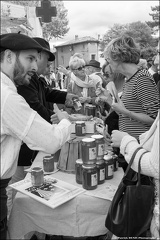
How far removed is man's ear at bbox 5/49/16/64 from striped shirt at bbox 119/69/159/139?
110 centimetres

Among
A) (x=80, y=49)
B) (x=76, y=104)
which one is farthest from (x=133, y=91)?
(x=80, y=49)

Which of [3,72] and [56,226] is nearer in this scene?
[3,72]

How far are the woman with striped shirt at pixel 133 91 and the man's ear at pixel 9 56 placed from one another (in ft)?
3.35

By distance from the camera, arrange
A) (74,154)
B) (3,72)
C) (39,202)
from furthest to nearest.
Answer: (74,154)
(39,202)
(3,72)

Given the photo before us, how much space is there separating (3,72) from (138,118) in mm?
1184

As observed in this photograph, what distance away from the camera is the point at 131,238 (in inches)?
47.2

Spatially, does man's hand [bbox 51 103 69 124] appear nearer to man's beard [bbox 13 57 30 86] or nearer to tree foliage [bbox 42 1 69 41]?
man's beard [bbox 13 57 30 86]

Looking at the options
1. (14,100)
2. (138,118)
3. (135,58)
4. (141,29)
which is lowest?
(138,118)

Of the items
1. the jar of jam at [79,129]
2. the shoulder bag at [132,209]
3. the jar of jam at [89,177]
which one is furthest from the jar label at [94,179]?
the jar of jam at [79,129]

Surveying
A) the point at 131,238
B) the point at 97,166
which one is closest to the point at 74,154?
the point at 97,166

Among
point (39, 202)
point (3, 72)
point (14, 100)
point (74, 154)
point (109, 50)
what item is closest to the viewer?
point (14, 100)

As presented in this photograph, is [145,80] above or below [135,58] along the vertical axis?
below

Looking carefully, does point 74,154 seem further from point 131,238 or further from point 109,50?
point 109,50

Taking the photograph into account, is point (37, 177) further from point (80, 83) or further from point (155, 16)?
point (155, 16)
